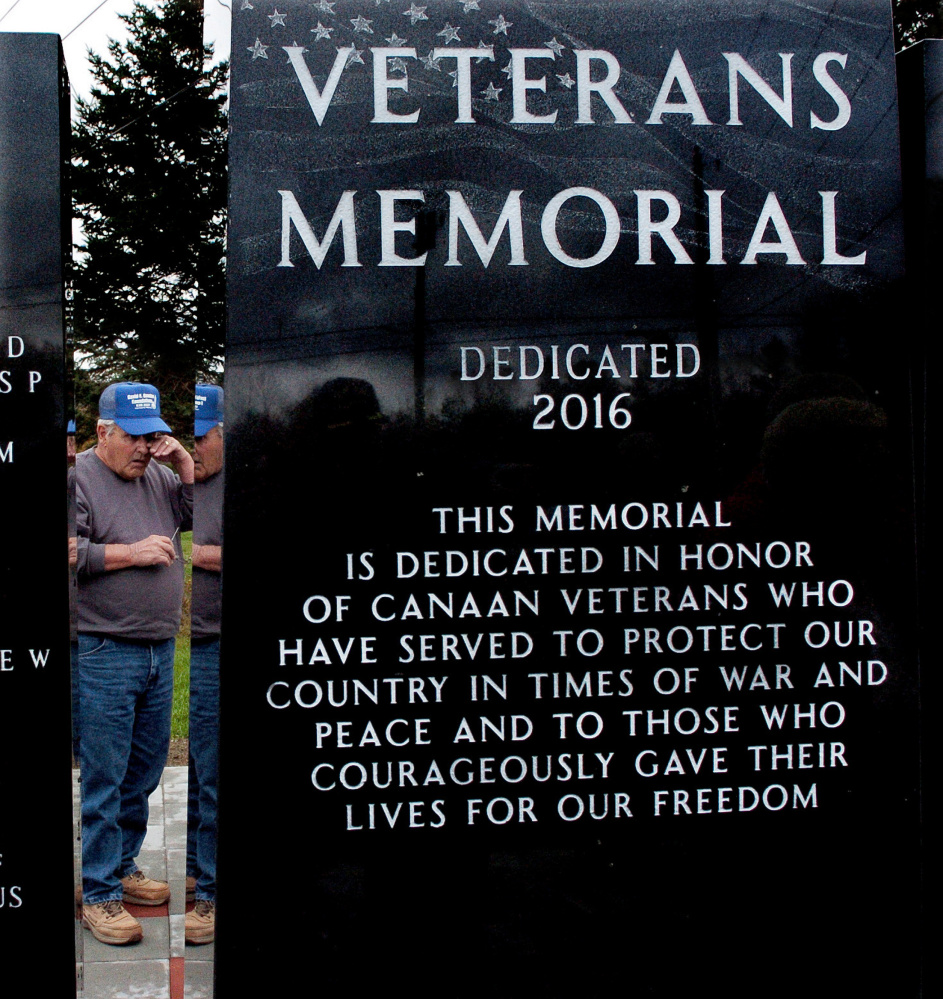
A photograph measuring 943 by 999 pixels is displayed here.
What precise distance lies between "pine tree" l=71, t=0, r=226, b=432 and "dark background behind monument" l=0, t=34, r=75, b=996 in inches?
9.8

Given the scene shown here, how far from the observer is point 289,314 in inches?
82.3

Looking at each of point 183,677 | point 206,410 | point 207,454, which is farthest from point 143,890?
point 183,677

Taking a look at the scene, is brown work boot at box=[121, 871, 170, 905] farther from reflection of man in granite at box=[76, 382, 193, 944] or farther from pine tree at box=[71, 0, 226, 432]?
pine tree at box=[71, 0, 226, 432]

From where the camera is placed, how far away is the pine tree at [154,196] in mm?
2375

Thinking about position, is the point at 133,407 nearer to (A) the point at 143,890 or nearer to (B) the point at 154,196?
(B) the point at 154,196

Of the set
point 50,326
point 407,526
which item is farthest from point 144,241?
point 407,526

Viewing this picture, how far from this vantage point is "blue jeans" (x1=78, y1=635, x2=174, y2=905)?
361cm

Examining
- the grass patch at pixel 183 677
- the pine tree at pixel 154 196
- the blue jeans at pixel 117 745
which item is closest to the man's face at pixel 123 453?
the blue jeans at pixel 117 745

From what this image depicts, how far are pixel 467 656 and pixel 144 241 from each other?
1184mm

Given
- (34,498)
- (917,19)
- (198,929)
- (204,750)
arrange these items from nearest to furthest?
(34,498) → (198,929) → (917,19) → (204,750)

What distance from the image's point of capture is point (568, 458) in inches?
85.2

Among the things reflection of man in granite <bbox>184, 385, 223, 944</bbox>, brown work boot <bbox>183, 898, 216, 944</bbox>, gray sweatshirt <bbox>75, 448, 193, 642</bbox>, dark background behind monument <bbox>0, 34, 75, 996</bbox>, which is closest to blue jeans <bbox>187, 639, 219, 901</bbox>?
reflection of man in granite <bbox>184, 385, 223, 944</bbox>

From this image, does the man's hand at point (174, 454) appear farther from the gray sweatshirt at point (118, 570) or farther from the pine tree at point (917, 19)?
the pine tree at point (917, 19)

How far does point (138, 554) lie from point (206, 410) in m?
1.13
